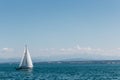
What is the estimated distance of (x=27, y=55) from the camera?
148375 millimetres

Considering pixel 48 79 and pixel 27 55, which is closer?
pixel 48 79

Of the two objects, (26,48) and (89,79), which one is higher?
(26,48)

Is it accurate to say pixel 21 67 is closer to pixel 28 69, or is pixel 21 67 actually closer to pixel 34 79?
pixel 28 69

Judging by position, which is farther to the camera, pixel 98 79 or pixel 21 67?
pixel 21 67

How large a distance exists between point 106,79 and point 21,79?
24.4 metres

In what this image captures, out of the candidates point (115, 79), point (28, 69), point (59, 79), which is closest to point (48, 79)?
point (59, 79)

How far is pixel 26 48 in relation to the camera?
15050cm

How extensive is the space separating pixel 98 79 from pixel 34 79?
18328 millimetres

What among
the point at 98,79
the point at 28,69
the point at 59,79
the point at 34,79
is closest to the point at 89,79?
the point at 98,79

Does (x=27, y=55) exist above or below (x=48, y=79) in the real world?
above

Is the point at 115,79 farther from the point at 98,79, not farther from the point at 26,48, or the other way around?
the point at 26,48

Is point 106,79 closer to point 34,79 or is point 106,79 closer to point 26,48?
point 34,79

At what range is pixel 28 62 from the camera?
14838cm

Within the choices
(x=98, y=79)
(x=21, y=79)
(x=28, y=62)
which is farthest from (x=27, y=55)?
(x=98, y=79)
